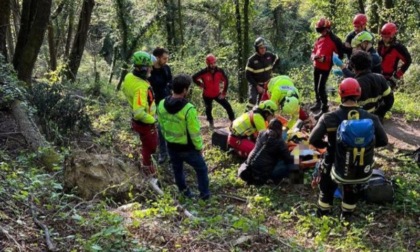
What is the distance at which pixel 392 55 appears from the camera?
8656 millimetres

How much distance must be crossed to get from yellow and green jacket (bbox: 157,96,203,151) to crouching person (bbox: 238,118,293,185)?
4.23 ft

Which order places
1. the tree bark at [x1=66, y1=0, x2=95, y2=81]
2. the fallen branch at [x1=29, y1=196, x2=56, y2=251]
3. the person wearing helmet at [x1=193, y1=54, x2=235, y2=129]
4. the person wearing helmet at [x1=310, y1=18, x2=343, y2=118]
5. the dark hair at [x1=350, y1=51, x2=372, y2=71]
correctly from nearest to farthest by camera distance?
the fallen branch at [x1=29, y1=196, x2=56, y2=251] < the dark hair at [x1=350, y1=51, x2=372, y2=71] < the person wearing helmet at [x1=310, y1=18, x2=343, y2=118] < the person wearing helmet at [x1=193, y1=54, x2=235, y2=129] < the tree bark at [x1=66, y1=0, x2=95, y2=81]

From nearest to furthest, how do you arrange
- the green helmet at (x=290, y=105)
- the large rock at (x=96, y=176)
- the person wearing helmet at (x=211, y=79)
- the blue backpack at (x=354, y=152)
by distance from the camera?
the blue backpack at (x=354, y=152) < the large rock at (x=96, y=176) < the green helmet at (x=290, y=105) < the person wearing helmet at (x=211, y=79)

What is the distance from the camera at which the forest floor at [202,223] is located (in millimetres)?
4141

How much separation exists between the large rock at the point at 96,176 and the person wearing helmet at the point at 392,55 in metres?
5.39

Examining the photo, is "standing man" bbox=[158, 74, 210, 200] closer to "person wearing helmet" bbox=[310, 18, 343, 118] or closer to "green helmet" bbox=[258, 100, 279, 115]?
"green helmet" bbox=[258, 100, 279, 115]

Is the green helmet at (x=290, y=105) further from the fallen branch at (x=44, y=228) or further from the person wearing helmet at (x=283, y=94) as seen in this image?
the fallen branch at (x=44, y=228)

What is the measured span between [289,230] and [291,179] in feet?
5.11

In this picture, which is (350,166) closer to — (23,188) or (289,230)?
(289,230)

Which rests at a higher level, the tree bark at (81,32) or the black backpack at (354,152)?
the tree bark at (81,32)

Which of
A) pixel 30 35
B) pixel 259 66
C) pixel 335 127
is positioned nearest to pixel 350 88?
pixel 335 127

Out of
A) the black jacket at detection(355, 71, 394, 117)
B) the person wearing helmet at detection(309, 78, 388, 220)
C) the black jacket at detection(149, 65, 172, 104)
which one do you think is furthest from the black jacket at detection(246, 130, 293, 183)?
the black jacket at detection(149, 65, 172, 104)

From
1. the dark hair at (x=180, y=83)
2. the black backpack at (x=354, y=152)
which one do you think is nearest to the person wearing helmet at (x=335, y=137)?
the black backpack at (x=354, y=152)

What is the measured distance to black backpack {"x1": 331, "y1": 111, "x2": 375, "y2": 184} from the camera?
17.3 feet
